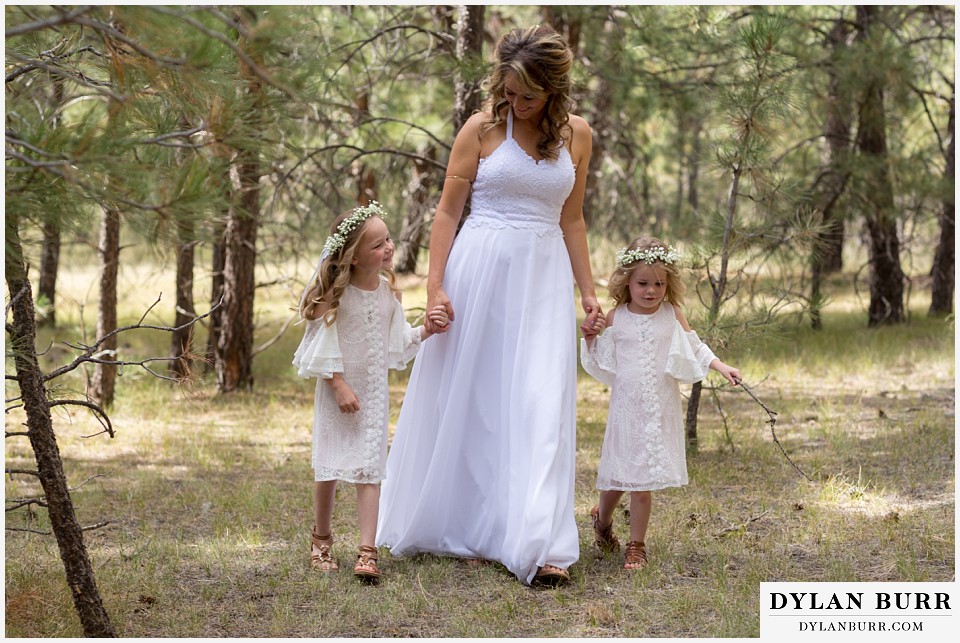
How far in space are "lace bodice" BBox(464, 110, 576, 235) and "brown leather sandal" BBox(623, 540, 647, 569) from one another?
1224mm

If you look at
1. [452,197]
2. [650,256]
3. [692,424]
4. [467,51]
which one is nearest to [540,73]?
[452,197]

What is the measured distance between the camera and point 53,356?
1049 cm

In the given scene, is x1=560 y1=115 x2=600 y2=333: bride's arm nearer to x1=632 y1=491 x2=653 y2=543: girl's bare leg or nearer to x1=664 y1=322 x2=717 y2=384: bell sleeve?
x1=664 y1=322 x2=717 y2=384: bell sleeve

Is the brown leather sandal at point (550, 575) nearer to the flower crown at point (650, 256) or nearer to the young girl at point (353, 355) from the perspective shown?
the young girl at point (353, 355)

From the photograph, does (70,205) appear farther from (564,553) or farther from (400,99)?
(400,99)

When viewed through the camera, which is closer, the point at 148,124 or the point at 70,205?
the point at 70,205

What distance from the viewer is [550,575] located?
3.80 metres

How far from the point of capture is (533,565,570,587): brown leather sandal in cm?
380

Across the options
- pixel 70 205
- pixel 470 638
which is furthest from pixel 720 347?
pixel 70 205

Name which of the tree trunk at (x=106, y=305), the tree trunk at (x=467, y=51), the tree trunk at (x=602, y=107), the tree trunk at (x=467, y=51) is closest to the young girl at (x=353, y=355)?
the tree trunk at (x=467, y=51)

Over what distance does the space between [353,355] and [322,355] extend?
0.48ft

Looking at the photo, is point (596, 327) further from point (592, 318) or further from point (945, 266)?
point (945, 266)

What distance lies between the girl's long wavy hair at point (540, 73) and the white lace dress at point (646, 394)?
75 centimetres

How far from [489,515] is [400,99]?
30.0ft
